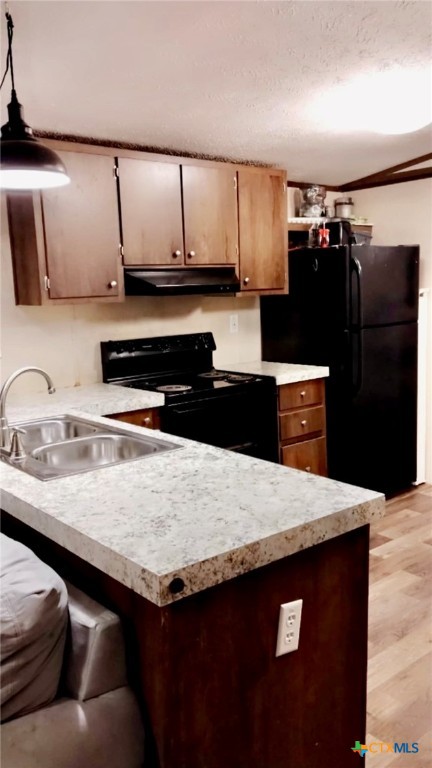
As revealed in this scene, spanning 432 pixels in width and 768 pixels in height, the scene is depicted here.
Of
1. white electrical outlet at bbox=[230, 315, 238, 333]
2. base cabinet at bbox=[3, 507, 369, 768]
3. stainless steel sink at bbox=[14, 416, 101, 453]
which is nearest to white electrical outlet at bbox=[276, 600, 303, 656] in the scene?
base cabinet at bbox=[3, 507, 369, 768]

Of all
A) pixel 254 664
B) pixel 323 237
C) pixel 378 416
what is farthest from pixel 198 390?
pixel 254 664

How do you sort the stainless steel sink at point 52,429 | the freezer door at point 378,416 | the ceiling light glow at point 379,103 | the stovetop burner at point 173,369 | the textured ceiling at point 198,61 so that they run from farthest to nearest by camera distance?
the freezer door at point 378,416 → the stovetop burner at point 173,369 → the ceiling light glow at point 379,103 → the stainless steel sink at point 52,429 → the textured ceiling at point 198,61

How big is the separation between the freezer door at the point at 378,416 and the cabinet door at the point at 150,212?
1319mm

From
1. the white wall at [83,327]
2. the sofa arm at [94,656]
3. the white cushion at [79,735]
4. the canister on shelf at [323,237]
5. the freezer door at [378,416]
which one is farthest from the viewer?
the canister on shelf at [323,237]

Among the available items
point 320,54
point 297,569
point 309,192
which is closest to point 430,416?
point 309,192

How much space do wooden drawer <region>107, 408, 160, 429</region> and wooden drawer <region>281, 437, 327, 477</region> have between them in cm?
97

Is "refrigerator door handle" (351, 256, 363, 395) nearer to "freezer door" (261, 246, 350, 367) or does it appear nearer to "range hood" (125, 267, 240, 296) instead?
"freezer door" (261, 246, 350, 367)

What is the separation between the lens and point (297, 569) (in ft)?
4.24

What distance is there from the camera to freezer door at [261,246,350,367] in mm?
3770

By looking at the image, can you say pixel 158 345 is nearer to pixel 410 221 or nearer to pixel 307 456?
pixel 307 456

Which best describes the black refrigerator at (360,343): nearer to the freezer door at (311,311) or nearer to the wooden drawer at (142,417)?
the freezer door at (311,311)

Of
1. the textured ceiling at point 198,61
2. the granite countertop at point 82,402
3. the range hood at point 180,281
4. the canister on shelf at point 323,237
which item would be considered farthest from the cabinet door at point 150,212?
the canister on shelf at point 323,237

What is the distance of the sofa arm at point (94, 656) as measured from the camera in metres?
1.18

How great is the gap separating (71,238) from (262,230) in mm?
1306
